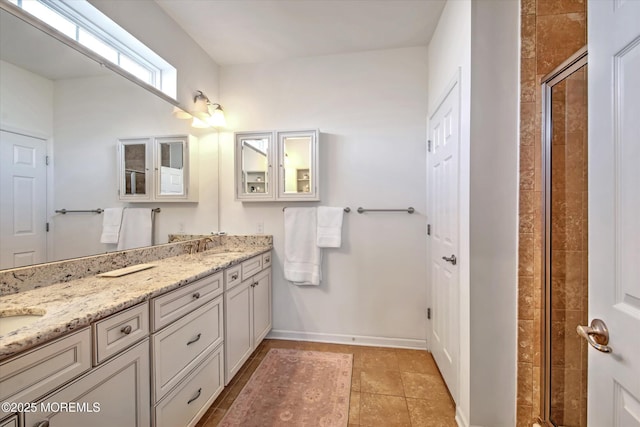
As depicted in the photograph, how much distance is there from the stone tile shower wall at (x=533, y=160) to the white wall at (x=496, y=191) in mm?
32

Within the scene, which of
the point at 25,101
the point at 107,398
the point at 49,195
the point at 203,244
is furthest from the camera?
the point at 203,244

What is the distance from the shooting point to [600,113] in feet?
2.35

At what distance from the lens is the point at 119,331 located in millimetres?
970

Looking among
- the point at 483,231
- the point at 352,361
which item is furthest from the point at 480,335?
the point at 352,361

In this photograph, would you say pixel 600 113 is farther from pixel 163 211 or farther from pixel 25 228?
pixel 163 211

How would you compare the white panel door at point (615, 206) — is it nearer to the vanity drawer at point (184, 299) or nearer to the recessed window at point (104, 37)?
the vanity drawer at point (184, 299)

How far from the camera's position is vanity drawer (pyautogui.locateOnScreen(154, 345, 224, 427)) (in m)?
1.20

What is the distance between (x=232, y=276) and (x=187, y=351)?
0.54 metres

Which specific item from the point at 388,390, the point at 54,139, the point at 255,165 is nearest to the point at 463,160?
the point at 388,390

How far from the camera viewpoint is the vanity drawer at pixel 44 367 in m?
0.66

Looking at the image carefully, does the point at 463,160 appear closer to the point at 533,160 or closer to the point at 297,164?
the point at 533,160

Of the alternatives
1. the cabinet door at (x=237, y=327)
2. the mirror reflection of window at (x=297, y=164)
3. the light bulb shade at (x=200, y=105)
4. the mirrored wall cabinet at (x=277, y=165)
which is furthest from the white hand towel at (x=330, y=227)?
the light bulb shade at (x=200, y=105)

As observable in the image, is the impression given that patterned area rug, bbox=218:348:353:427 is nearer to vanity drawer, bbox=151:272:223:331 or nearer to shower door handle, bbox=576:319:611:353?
vanity drawer, bbox=151:272:223:331

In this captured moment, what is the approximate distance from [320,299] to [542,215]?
181 centimetres
